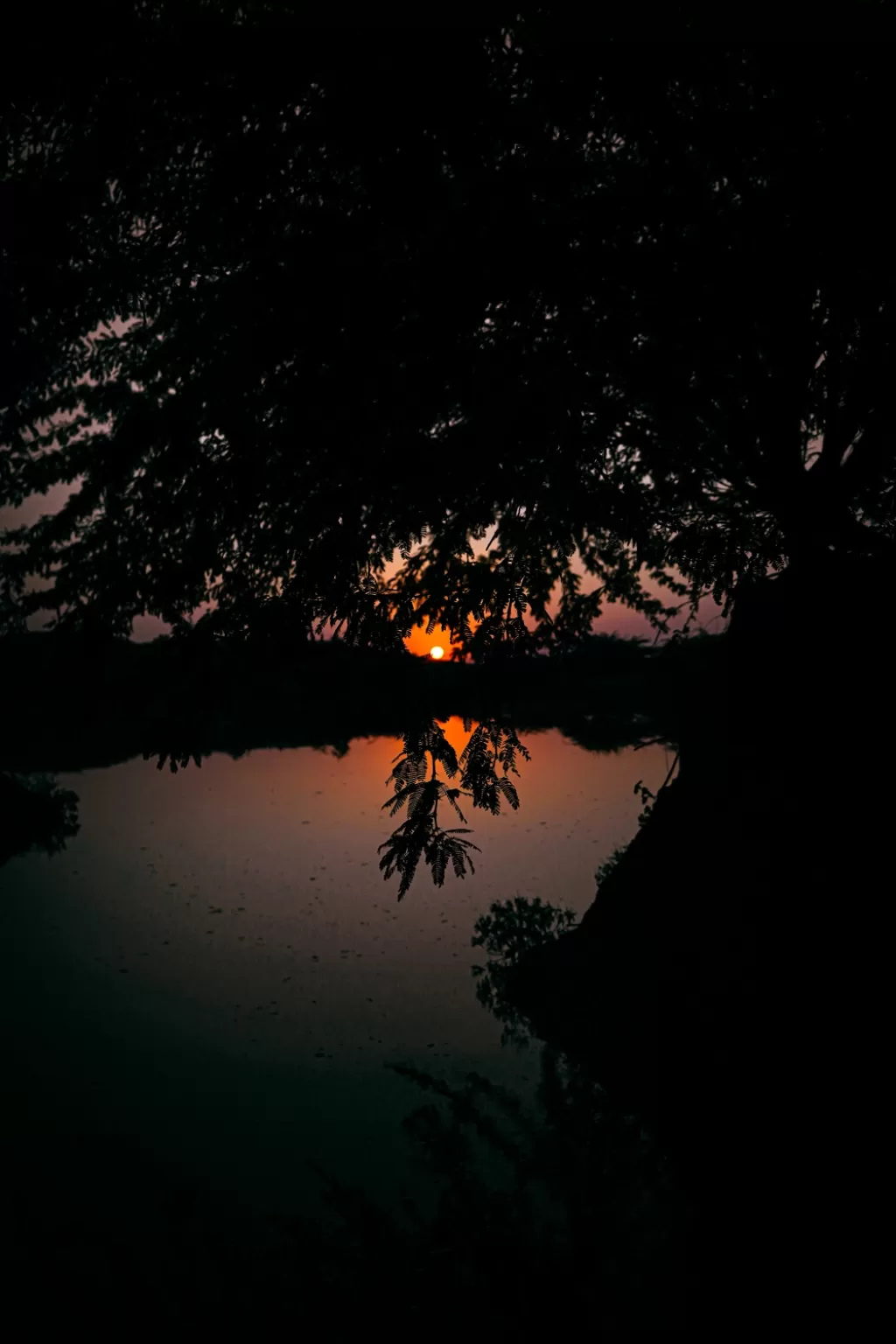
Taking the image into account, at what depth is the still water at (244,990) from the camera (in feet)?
28.0

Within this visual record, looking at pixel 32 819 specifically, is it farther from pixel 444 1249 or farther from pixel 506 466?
pixel 506 466

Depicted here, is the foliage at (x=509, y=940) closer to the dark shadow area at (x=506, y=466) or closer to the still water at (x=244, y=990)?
the still water at (x=244, y=990)

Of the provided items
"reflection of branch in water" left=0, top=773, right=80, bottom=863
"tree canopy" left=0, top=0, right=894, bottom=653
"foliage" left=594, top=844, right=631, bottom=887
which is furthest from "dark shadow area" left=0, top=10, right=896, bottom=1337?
"reflection of branch in water" left=0, top=773, right=80, bottom=863

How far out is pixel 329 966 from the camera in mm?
13391

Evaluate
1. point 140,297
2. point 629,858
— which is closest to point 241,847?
point 629,858

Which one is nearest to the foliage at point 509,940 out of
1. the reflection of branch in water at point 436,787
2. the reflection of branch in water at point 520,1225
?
the reflection of branch in water at point 520,1225

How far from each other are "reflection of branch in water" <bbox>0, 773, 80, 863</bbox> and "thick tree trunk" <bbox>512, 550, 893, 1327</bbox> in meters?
17.1

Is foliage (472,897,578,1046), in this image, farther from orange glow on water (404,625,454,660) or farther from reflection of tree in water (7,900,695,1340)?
orange glow on water (404,625,454,660)

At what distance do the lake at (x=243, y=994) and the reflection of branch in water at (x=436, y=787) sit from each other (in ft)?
15.9

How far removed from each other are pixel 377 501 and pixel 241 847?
1724 centimetres

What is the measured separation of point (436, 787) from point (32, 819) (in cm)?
1996

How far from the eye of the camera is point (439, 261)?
15.6ft

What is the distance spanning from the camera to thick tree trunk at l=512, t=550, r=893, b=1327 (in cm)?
602

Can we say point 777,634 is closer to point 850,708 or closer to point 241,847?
point 850,708
